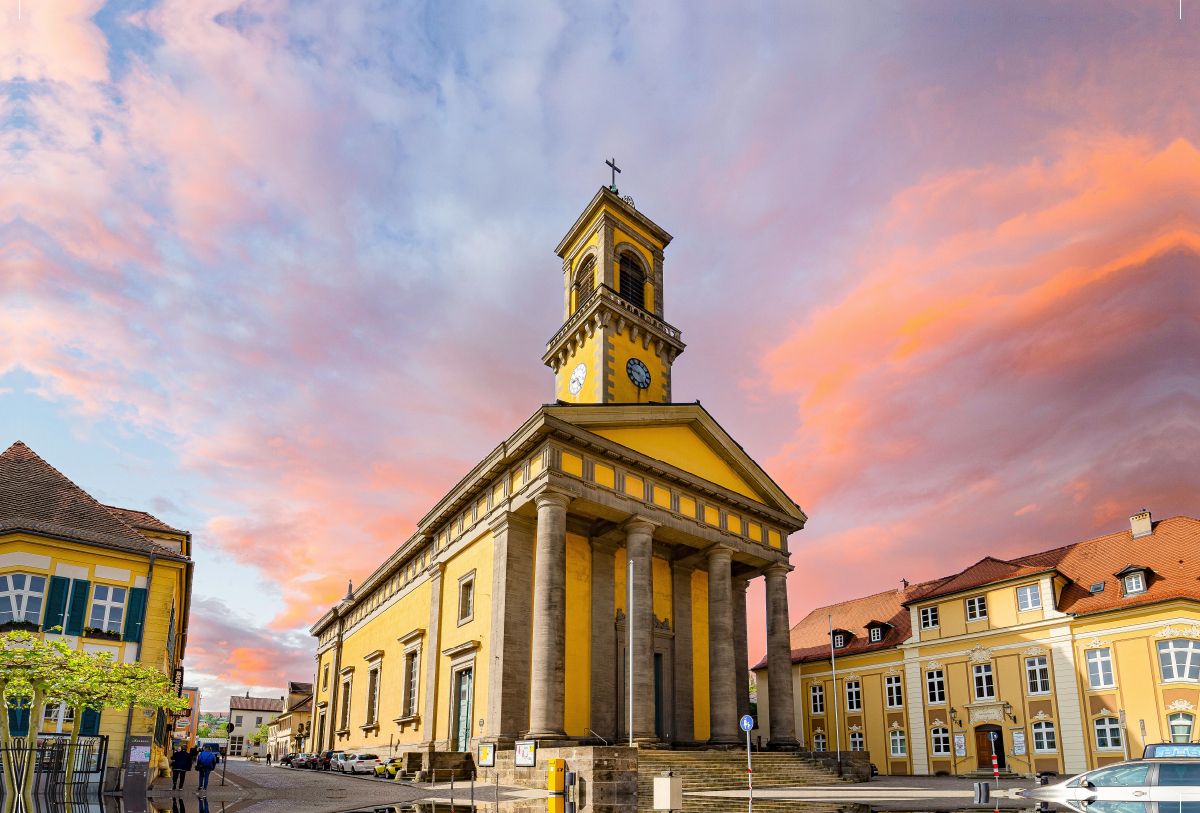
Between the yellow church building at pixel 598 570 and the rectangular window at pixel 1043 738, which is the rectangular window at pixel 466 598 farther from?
the rectangular window at pixel 1043 738

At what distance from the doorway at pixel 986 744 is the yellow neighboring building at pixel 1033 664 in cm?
5

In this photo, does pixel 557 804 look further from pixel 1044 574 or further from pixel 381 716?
pixel 1044 574

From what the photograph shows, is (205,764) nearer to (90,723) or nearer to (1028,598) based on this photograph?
(90,723)

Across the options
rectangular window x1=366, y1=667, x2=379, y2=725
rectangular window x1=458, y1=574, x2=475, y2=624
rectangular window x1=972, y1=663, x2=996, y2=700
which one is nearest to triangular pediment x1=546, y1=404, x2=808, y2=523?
rectangular window x1=458, y1=574, x2=475, y2=624

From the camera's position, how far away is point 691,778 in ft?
82.2

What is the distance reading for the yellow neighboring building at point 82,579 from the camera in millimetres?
23781

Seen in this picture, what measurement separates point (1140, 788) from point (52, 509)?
30.2m

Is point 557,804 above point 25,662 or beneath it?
beneath

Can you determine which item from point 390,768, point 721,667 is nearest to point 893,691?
point 721,667

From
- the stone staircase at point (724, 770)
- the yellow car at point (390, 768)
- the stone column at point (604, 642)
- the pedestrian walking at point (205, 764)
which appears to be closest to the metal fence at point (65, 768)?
the pedestrian walking at point (205, 764)

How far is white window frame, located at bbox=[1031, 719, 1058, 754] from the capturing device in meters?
38.8

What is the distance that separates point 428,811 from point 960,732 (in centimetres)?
3457

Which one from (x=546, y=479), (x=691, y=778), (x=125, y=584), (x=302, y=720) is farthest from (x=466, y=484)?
(x=302, y=720)

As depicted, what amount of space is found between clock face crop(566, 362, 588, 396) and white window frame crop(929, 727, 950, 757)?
27.7 m
